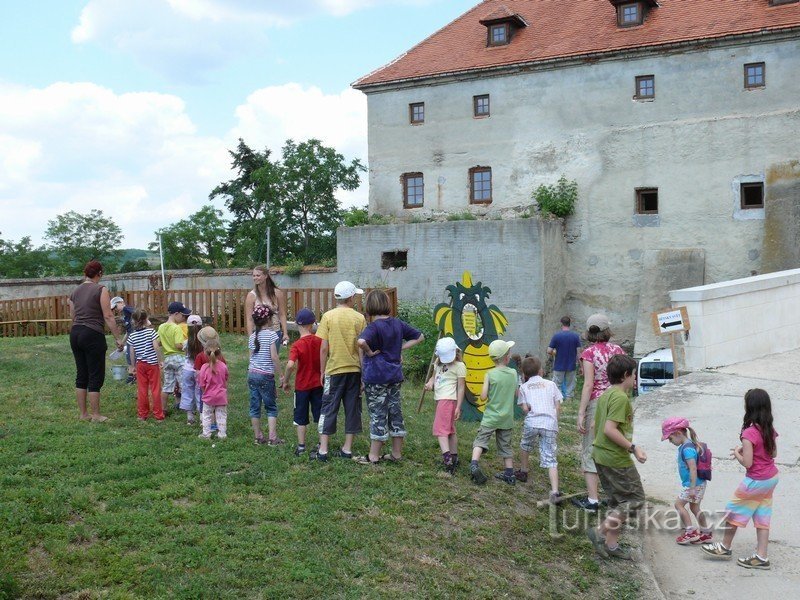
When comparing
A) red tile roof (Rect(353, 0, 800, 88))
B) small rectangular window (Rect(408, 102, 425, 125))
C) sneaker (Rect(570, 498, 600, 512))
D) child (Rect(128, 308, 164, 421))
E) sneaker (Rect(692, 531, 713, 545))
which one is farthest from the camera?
small rectangular window (Rect(408, 102, 425, 125))

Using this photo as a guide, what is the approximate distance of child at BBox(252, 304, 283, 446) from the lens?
27.8 feet

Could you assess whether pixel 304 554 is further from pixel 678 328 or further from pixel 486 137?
pixel 486 137

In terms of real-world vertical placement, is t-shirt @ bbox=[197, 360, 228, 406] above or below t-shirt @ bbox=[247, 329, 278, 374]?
below

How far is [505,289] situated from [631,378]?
17772 mm

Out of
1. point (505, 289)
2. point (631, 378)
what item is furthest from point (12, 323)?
point (631, 378)

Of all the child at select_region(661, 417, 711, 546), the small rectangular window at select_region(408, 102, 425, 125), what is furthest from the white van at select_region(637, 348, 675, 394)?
the small rectangular window at select_region(408, 102, 425, 125)

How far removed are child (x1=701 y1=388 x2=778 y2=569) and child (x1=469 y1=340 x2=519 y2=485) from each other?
2328mm

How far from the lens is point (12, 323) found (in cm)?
2286

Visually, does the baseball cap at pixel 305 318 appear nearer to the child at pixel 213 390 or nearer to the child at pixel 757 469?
the child at pixel 213 390

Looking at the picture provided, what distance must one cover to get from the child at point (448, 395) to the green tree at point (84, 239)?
4462cm

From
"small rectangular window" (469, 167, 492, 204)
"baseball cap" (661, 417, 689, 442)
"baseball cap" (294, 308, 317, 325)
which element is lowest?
"baseball cap" (661, 417, 689, 442)

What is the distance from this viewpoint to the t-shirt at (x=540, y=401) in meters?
7.79

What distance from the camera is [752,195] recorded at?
75.9 feet

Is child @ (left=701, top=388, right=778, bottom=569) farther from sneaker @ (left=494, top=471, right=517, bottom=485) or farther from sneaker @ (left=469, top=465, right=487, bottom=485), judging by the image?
sneaker @ (left=469, top=465, right=487, bottom=485)
